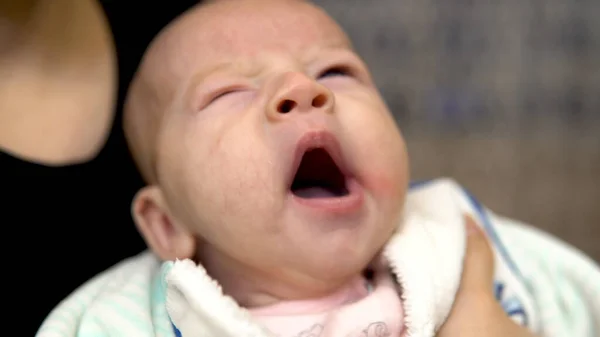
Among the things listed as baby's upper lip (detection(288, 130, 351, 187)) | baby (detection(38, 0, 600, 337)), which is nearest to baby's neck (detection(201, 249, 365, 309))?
baby (detection(38, 0, 600, 337))

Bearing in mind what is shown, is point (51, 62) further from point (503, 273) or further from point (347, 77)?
point (503, 273)

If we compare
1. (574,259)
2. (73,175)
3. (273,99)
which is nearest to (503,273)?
(574,259)

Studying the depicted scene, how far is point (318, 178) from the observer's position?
825 mm

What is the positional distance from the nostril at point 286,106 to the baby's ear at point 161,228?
21 centimetres

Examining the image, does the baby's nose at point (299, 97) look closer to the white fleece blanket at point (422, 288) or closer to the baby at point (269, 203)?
the baby at point (269, 203)

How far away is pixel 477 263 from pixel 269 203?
319 mm

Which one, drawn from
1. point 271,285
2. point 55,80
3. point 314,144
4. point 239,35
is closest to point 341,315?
point 271,285

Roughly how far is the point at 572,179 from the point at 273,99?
1.23 metres

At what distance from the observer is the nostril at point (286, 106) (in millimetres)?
743

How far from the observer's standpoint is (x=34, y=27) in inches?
35.1

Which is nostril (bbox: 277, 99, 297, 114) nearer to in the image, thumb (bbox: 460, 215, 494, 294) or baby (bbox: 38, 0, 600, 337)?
baby (bbox: 38, 0, 600, 337)

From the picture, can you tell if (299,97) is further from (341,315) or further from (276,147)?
(341,315)

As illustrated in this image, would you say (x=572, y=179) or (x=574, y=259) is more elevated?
(x=574, y=259)

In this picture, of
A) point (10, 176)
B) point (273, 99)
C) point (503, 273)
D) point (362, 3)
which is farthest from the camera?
point (362, 3)
